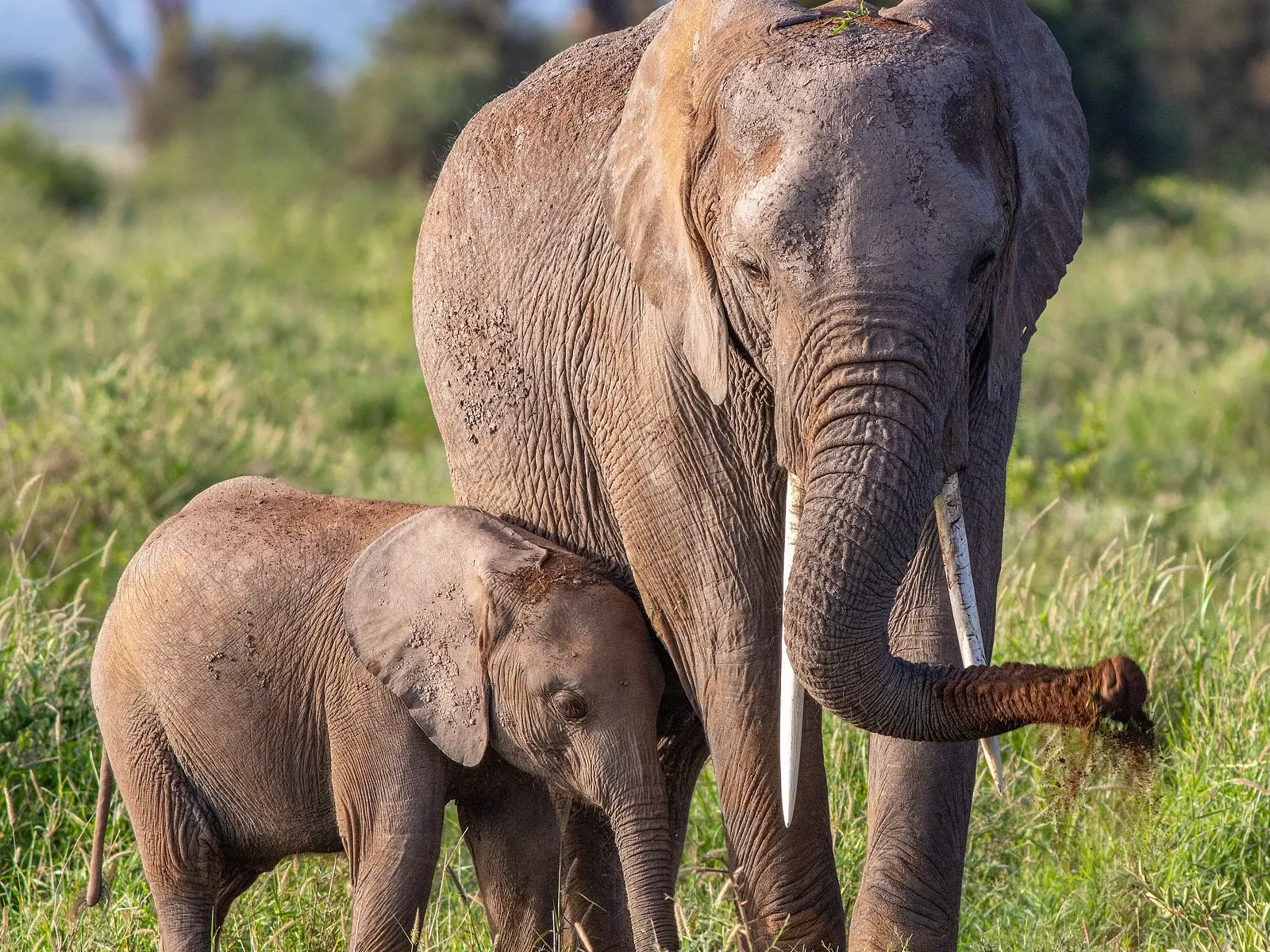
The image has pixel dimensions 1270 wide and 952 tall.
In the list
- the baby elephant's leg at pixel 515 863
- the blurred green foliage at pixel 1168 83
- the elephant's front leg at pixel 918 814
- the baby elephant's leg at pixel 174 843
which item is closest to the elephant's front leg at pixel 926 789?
the elephant's front leg at pixel 918 814

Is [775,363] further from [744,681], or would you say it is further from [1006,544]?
[1006,544]

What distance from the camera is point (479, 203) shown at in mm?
3943

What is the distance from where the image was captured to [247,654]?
143 inches

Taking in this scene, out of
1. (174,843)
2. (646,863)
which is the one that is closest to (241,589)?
(174,843)

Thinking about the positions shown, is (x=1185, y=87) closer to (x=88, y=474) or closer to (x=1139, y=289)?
(x=1139, y=289)

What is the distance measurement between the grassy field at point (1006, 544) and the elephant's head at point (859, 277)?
46cm

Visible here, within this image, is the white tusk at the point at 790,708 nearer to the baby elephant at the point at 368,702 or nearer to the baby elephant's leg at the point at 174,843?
the baby elephant at the point at 368,702

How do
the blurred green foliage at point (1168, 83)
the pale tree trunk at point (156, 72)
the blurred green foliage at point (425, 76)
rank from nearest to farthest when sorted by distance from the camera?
the blurred green foliage at point (1168, 83) < the blurred green foliage at point (425, 76) < the pale tree trunk at point (156, 72)

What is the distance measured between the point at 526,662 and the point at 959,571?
0.77m

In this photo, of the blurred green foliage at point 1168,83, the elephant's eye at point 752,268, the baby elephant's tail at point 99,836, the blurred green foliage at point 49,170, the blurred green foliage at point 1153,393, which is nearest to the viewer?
the elephant's eye at point 752,268

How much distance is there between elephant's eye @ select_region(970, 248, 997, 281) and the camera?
9.88 ft

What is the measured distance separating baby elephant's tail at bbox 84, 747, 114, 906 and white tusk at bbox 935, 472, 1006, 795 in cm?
176

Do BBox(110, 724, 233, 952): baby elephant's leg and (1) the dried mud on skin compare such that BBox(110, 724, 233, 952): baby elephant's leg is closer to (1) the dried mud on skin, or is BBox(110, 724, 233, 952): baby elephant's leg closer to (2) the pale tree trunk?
(1) the dried mud on skin

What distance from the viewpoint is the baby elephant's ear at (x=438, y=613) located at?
3.46m
